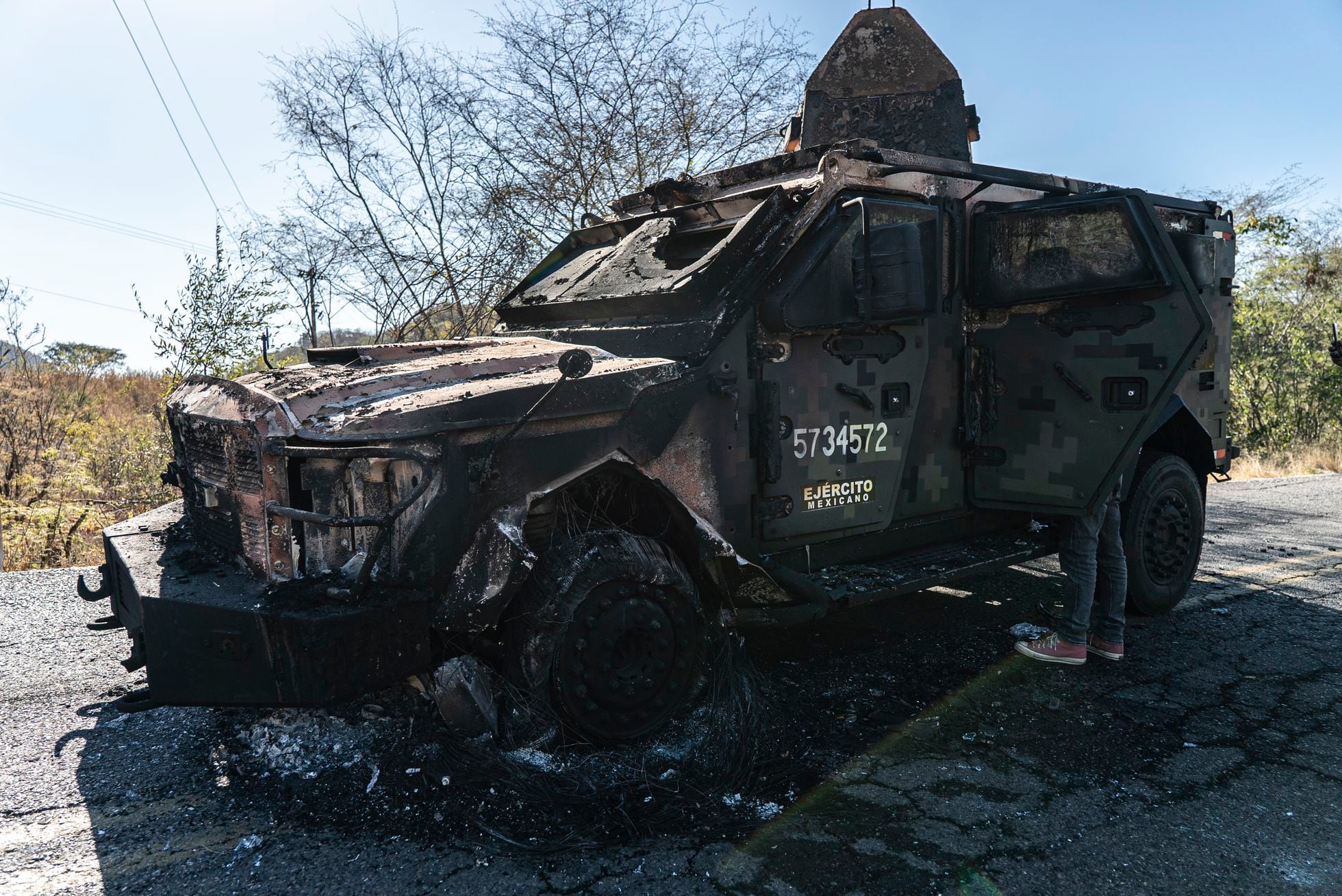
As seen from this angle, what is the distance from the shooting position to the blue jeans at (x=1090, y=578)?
4.46m

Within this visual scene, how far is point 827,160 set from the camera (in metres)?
3.99

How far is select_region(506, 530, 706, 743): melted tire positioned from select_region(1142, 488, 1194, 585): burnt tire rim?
3.22 meters

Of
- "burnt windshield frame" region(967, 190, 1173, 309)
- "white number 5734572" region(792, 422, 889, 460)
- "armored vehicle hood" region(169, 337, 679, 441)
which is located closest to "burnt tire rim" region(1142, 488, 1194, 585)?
"burnt windshield frame" region(967, 190, 1173, 309)

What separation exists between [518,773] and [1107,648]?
307 centimetres

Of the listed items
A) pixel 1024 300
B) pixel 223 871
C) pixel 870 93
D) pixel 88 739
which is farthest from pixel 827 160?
pixel 88 739

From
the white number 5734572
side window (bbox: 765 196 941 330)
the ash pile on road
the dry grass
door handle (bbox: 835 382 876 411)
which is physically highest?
side window (bbox: 765 196 941 330)

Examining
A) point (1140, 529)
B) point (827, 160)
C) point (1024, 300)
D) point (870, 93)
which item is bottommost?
point (1140, 529)

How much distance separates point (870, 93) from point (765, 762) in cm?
436

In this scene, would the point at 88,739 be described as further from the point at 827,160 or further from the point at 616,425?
the point at 827,160

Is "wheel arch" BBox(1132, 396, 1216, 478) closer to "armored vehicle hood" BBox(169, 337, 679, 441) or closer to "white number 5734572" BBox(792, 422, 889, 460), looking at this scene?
"white number 5734572" BBox(792, 422, 889, 460)

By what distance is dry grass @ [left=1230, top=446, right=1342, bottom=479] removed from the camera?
12.1m

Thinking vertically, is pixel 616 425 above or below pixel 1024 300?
below

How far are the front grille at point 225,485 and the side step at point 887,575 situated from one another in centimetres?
179

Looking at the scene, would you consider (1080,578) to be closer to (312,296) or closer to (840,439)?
(840,439)
